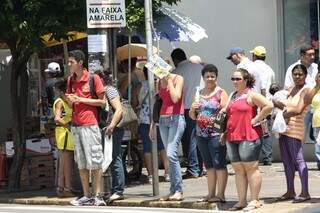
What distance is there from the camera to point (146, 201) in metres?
11.3

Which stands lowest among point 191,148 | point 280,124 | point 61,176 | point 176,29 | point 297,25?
point 61,176

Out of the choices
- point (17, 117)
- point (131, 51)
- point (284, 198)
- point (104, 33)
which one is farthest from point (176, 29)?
point (284, 198)

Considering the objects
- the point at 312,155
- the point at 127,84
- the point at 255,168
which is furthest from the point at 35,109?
the point at 255,168

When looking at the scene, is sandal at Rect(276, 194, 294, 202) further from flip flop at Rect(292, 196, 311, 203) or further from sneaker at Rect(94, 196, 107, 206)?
sneaker at Rect(94, 196, 107, 206)

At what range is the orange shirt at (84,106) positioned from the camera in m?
11.2

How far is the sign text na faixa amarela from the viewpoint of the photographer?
1152 centimetres

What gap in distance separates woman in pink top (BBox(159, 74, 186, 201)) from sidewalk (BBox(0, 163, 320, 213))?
343 millimetres

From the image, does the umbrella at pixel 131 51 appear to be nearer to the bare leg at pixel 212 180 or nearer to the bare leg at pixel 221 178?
the bare leg at pixel 212 180

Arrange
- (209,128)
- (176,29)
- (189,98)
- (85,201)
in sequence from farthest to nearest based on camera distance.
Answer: (176,29), (189,98), (85,201), (209,128)

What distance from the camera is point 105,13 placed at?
11.6 meters

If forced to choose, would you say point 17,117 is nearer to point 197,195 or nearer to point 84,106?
point 84,106

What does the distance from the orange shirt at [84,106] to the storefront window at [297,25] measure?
18.7 feet

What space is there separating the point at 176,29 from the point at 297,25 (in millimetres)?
2599

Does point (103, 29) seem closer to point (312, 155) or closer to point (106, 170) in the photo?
point (106, 170)
